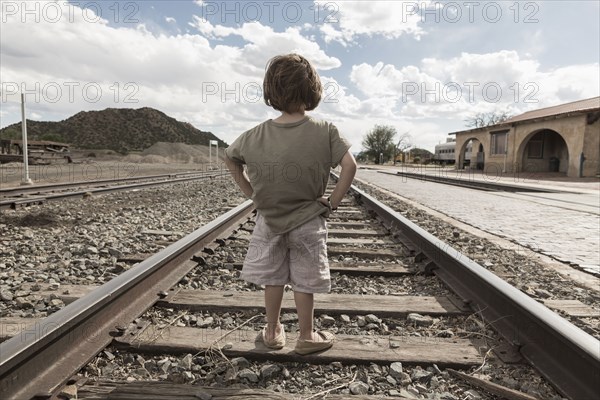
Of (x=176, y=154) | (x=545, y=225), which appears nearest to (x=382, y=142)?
(x=176, y=154)

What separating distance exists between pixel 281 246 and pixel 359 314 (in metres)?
0.70

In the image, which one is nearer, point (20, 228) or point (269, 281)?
point (269, 281)

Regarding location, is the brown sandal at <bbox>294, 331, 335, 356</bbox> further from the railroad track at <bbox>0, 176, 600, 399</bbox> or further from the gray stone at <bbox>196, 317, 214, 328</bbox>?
the gray stone at <bbox>196, 317, 214, 328</bbox>

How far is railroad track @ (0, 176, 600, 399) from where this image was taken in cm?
150

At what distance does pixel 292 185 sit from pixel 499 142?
108 ft

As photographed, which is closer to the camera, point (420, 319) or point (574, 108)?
point (420, 319)

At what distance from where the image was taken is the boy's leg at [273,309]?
6.15 ft

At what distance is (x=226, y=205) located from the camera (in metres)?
7.14

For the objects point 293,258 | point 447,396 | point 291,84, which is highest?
point 291,84

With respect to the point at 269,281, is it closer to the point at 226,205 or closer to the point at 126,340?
the point at 126,340

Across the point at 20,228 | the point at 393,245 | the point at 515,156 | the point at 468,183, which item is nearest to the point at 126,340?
the point at 393,245

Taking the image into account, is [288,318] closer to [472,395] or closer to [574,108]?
[472,395]

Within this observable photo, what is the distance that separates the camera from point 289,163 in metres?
1.77

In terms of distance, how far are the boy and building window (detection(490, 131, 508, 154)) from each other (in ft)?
103
